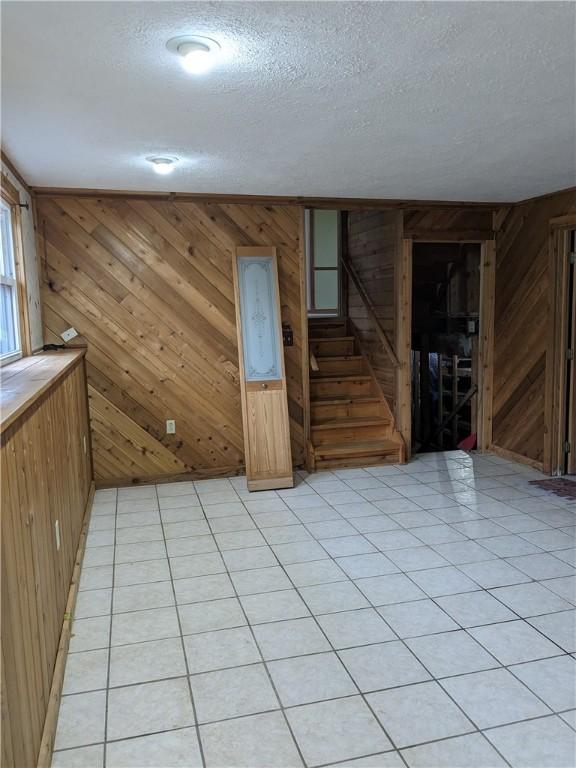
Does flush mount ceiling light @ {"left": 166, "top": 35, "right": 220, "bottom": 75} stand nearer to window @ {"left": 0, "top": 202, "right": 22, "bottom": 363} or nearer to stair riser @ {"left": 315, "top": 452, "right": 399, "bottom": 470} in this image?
window @ {"left": 0, "top": 202, "right": 22, "bottom": 363}

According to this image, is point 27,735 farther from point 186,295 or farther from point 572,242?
point 572,242

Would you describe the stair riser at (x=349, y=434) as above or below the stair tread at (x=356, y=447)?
above

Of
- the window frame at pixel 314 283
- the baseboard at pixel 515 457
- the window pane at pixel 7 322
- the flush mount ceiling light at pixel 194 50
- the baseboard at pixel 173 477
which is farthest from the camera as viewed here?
the window frame at pixel 314 283

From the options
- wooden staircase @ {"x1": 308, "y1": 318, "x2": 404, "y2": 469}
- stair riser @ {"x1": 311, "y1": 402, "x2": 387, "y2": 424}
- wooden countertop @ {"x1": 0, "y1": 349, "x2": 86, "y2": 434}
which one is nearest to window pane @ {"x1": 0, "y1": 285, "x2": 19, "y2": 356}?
wooden countertop @ {"x1": 0, "y1": 349, "x2": 86, "y2": 434}

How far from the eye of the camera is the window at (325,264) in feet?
23.4

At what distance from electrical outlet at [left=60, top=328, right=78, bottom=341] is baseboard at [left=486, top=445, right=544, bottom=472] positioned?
4.09m

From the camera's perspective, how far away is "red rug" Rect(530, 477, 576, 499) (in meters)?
4.50

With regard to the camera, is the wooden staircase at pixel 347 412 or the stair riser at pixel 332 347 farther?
the stair riser at pixel 332 347

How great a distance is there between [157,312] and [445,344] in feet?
12.0

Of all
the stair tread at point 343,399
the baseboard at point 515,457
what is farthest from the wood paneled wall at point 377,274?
the baseboard at point 515,457

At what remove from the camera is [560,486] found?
4680 millimetres

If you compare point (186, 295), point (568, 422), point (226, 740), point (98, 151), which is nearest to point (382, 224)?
point (186, 295)

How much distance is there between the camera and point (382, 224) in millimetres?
5828

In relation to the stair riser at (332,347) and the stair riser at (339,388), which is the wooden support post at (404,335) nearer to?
the stair riser at (339,388)
